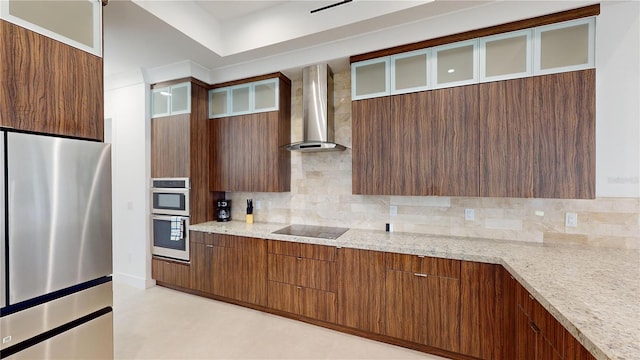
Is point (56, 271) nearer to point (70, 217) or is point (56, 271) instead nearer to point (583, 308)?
point (70, 217)

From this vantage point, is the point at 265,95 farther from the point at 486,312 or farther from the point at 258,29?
the point at 486,312

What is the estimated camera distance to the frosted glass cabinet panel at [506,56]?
2139mm

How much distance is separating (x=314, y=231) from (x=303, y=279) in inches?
20.6

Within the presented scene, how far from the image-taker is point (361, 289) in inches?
95.3

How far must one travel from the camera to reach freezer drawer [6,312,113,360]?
4.87ft

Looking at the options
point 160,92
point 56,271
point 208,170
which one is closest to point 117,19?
point 160,92

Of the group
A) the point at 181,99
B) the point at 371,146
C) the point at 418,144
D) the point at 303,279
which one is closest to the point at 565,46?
the point at 418,144

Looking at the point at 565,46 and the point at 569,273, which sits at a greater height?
the point at 565,46

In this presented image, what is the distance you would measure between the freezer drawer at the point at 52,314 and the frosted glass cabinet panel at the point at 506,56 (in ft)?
10.8

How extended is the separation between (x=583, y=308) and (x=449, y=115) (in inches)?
65.2

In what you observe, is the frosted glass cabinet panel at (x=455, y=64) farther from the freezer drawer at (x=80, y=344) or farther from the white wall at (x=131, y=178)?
the white wall at (x=131, y=178)

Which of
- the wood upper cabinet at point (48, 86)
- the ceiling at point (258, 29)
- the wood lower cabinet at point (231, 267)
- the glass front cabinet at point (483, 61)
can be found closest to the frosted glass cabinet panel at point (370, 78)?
the glass front cabinet at point (483, 61)

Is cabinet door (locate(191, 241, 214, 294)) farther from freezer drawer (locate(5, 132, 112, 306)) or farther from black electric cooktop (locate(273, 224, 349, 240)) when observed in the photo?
freezer drawer (locate(5, 132, 112, 306))

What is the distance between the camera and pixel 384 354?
2248mm
